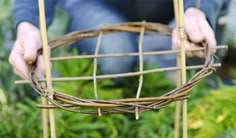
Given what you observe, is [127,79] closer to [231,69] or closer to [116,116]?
[116,116]

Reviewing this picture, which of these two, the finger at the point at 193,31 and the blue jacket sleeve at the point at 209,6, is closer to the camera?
the finger at the point at 193,31

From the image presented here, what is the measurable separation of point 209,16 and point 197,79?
48 cm

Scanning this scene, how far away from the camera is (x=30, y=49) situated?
4.84 feet

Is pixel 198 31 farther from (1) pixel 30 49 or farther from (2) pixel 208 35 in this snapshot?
(1) pixel 30 49

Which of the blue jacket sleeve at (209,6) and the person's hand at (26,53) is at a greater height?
the blue jacket sleeve at (209,6)

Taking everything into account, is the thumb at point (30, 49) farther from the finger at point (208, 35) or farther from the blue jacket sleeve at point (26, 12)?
the finger at point (208, 35)

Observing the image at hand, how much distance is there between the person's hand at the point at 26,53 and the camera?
145cm

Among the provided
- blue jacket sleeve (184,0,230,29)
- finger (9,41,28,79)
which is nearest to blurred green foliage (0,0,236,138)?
blue jacket sleeve (184,0,230,29)

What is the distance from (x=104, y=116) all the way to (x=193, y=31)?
494 mm

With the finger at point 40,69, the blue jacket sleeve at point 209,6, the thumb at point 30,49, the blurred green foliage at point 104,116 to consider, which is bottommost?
the blurred green foliage at point 104,116

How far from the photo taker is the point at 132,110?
50.3 inches

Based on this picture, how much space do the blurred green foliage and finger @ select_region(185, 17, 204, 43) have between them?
274 millimetres

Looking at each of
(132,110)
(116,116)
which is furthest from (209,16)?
(132,110)

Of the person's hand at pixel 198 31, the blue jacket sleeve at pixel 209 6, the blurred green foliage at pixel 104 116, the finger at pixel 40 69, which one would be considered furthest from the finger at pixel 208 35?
the finger at pixel 40 69
